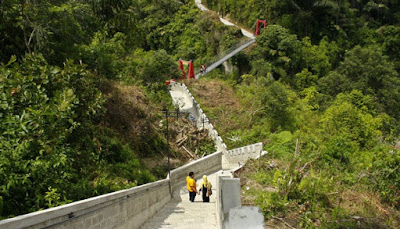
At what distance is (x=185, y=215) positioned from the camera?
9.73 meters

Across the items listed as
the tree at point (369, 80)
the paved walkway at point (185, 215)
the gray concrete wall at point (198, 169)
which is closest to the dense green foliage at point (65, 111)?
the gray concrete wall at point (198, 169)

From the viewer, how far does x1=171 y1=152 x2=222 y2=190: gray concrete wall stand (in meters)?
12.8

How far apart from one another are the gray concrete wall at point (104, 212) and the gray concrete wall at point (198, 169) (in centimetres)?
205

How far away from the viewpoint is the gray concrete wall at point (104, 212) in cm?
457

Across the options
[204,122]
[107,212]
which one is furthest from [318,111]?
A: [107,212]

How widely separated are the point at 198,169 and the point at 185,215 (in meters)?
5.29

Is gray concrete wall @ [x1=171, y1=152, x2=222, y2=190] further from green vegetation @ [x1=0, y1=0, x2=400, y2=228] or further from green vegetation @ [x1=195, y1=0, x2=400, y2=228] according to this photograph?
green vegetation @ [x1=195, y1=0, x2=400, y2=228]

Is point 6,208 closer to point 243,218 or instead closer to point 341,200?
point 243,218

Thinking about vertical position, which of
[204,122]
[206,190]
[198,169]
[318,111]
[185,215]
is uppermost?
[318,111]

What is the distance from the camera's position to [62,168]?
7055 millimetres

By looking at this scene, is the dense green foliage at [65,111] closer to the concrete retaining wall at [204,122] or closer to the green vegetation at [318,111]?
the concrete retaining wall at [204,122]

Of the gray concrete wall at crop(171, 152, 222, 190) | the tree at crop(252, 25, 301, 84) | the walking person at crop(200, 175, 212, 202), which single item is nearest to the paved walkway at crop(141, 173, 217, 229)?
the walking person at crop(200, 175, 212, 202)

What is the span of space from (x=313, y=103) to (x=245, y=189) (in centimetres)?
1774

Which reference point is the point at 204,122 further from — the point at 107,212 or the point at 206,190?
the point at 107,212
